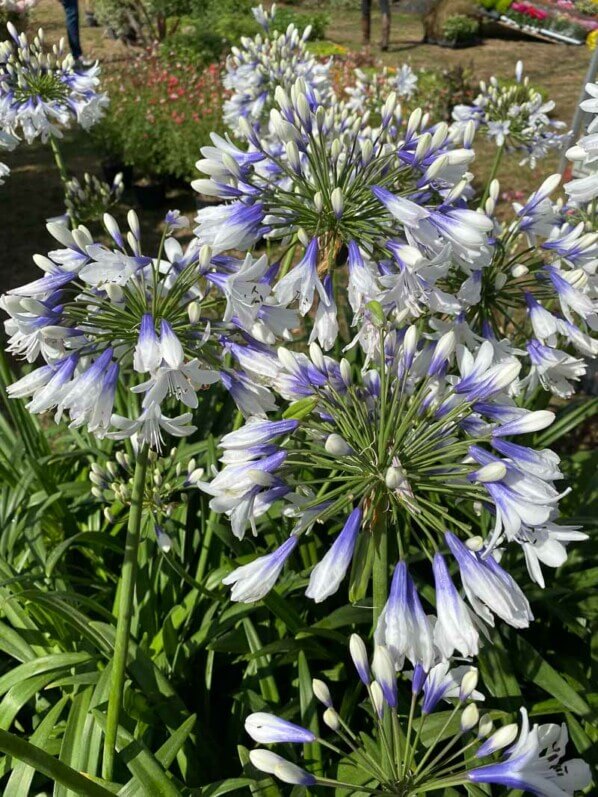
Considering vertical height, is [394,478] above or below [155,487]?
above

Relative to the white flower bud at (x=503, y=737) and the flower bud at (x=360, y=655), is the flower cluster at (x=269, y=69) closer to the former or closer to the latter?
the flower bud at (x=360, y=655)

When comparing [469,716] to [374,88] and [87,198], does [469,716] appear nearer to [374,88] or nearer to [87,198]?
[87,198]

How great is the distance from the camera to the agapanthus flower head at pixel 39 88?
3.87 m

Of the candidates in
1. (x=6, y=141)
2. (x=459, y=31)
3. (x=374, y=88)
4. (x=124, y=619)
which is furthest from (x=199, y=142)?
(x=459, y=31)

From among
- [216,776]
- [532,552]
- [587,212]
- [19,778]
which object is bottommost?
[216,776]

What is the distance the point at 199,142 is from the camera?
32.8ft

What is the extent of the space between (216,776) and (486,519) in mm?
1535

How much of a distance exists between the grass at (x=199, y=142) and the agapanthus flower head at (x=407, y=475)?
23.0 feet

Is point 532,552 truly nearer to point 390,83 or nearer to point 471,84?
point 390,83

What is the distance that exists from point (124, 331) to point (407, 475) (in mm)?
973

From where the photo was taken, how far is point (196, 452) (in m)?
3.48

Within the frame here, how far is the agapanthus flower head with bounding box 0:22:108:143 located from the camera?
152 inches

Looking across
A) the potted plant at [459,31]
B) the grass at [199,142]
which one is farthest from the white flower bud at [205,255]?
the potted plant at [459,31]

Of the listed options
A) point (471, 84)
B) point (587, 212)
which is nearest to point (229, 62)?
point (587, 212)
